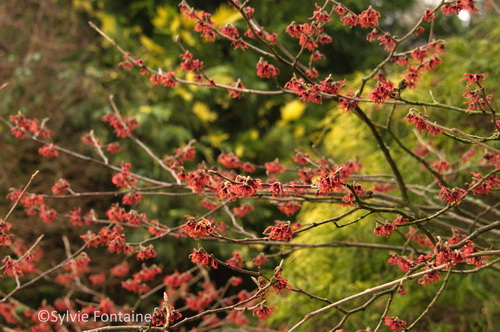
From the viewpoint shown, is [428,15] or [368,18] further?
[428,15]

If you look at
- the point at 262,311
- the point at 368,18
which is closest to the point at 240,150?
the point at 368,18

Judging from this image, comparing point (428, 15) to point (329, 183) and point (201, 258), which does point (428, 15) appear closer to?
point (329, 183)

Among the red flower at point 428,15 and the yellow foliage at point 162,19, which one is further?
the yellow foliage at point 162,19

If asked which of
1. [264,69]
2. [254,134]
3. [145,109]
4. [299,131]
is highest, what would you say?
[299,131]

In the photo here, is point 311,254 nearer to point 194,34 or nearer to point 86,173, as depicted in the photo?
point 86,173

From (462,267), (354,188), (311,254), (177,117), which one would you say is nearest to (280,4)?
(177,117)

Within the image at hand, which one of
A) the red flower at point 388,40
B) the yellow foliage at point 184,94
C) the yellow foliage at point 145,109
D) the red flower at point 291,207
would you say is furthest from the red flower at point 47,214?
the yellow foliage at point 184,94

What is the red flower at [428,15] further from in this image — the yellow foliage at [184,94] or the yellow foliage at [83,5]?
the yellow foliage at [83,5]

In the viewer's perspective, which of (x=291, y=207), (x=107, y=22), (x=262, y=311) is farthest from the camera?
(x=107, y=22)

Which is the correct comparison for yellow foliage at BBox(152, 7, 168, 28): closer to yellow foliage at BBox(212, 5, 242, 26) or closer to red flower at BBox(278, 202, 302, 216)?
yellow foliage at BBox(212, 5, 242, 26)

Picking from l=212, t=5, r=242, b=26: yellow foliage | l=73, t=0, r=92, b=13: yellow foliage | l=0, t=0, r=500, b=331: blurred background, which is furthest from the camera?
l=73, t=0, r=92, b=13: yellow foliage

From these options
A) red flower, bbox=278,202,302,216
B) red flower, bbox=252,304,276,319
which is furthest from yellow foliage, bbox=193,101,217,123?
red flower, bbox=252,304,276,319

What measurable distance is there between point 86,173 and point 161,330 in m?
3.39

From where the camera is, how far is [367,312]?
9.18 ft
